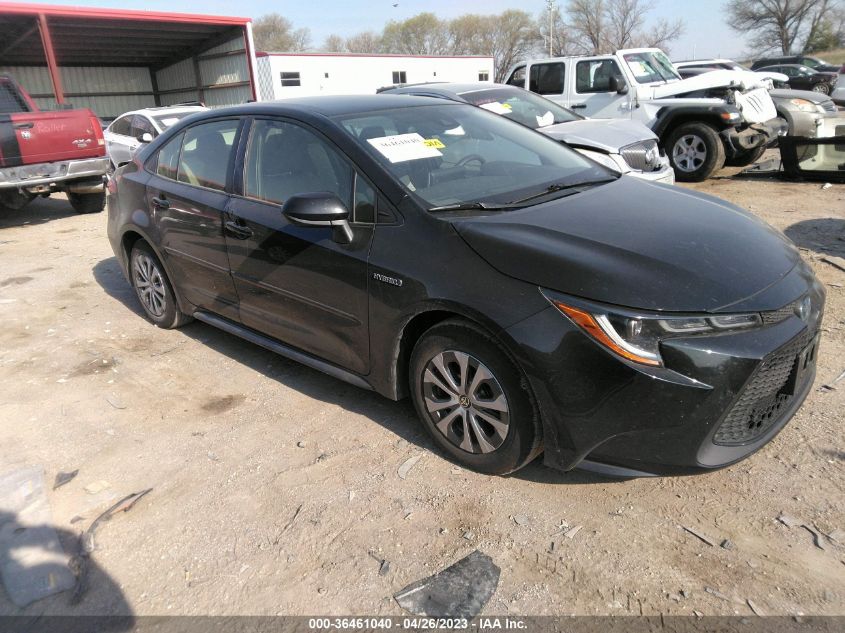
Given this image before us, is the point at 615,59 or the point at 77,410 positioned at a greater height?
the point at 615,59

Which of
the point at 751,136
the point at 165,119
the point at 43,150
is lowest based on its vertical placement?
the point at 751,136

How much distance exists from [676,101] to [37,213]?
34.6 ft

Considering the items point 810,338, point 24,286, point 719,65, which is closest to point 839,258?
point 810,338

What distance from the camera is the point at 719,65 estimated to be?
17609 millimetres

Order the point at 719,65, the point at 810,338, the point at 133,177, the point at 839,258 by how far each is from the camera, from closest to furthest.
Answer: the point at 810,338
the point at 133,177
the point at 839,258
the point at 719,65

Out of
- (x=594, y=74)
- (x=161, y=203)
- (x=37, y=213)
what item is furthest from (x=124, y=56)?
(x=161, y=203)

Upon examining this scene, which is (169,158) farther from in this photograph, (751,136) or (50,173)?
(751,136)

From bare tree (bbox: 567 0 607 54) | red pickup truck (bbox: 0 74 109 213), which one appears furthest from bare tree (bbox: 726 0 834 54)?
red pickup truck (bbox: 0 74 109 213)

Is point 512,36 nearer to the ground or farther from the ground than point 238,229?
farther from the ground

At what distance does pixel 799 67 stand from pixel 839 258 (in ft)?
85.9

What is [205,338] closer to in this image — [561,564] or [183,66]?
[561,564]

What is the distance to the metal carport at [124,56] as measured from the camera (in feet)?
59.4

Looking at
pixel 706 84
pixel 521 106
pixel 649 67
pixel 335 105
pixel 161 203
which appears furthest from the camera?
pixel 649 67

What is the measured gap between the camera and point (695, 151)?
962 centimetres
